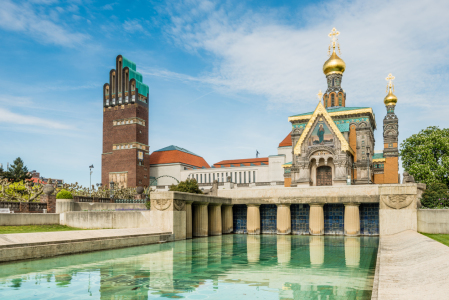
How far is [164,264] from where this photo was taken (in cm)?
1542

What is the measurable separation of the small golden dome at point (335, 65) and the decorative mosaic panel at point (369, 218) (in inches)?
1709

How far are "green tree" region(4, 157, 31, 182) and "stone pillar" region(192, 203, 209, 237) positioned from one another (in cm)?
5692

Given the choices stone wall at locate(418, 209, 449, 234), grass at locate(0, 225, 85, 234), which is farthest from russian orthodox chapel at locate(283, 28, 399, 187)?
grass at locate(0, 225, 85, 234)

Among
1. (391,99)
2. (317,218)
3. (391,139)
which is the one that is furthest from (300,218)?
(391,99)

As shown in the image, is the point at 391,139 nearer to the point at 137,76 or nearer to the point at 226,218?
the point at 226,218

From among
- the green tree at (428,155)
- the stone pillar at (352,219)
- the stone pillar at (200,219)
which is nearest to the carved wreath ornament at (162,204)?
the stone pillar at (200,219)

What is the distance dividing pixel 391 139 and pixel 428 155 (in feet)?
37.4

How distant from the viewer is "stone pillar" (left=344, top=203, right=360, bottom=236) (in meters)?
30.8

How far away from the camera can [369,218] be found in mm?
32188

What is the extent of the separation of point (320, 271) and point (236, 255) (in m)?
5.65

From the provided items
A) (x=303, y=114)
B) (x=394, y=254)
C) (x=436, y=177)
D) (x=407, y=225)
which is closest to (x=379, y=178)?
(x=436, y=177)

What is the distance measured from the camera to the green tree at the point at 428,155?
58625 millimetres

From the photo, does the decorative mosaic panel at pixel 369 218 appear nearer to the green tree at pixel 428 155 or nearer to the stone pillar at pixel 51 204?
the stone pillar at pixel 51 204

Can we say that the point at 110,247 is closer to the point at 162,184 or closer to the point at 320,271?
the point at 320,271
